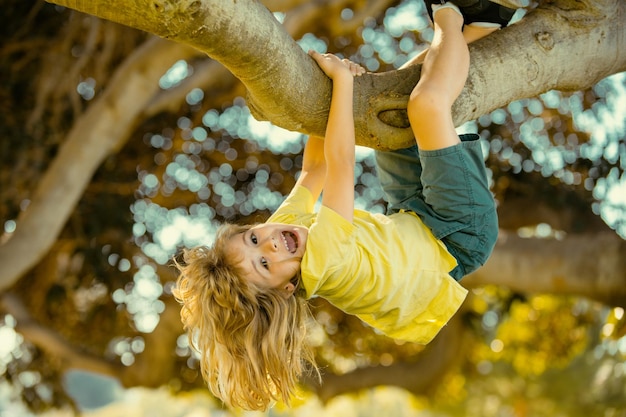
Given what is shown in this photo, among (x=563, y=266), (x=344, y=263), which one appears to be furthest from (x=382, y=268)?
(x=563, y=266)

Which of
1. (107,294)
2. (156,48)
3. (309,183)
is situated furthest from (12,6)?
(309,183)

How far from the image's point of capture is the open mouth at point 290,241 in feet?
10.7

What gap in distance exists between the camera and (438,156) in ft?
10.0

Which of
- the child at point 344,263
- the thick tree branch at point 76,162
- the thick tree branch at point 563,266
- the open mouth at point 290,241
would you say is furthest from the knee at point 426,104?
the thick tree branch at point 563,266

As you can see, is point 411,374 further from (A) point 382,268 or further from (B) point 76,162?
(A) point 382,268

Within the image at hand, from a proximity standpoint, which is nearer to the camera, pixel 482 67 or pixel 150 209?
pixel 482 67

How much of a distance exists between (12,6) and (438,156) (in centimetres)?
537

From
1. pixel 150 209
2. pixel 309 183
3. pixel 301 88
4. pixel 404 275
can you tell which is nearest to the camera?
pixel 301 88

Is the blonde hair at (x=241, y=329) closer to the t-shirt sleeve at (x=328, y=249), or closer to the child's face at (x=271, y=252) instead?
the child's face at (x=271, y=252)

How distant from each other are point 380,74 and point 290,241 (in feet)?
2.42

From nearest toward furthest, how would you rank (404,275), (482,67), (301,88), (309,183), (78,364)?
(301,88) → (482,67) → (404,275) → (309,183) → (78,364)

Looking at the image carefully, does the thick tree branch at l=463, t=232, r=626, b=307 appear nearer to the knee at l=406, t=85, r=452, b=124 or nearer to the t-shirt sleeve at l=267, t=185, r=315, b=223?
the t-shirt sleeve at l=267, t=185, r=315, b=223

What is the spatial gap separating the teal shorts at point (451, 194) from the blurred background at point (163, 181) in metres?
2.80

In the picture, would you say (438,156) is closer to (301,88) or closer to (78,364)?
(301,88)
